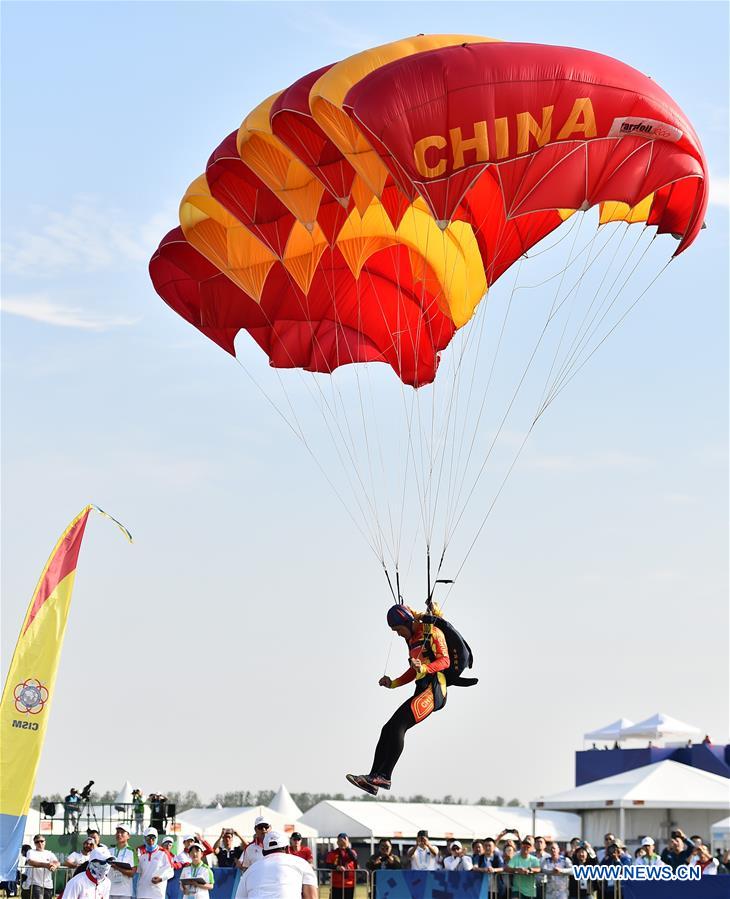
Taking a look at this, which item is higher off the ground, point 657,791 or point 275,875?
point 657,791

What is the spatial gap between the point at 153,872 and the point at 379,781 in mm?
3253

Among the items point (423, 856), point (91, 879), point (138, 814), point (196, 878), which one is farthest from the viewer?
point (138, 814)

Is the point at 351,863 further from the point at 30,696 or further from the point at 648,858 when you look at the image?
the point at 30,696

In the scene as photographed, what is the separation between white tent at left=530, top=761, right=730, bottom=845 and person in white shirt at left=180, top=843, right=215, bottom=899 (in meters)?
11.2

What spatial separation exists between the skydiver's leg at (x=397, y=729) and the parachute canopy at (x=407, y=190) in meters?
4.26

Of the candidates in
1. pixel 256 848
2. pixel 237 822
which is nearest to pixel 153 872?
pixel 256 848

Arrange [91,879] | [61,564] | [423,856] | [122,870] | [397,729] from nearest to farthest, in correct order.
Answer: [91,879], [397,729], [122,870], [61,564], [423,856]

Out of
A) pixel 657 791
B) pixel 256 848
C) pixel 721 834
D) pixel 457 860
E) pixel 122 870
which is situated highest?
pixel 657 791

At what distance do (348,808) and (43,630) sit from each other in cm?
1445

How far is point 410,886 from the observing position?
1490 centimetres

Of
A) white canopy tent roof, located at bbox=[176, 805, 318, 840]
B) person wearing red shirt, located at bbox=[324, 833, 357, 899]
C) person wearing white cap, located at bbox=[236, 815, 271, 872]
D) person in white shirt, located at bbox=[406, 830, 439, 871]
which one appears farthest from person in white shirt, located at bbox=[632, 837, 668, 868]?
white canopy tent roof, located at bbox=[176, 805, 318, 840]

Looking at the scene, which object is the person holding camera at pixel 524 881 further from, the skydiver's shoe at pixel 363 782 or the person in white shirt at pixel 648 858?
the skydiver's shoe at pixel 363 782

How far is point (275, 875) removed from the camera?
28.4 ft

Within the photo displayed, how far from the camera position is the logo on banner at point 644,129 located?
41.9 ft
